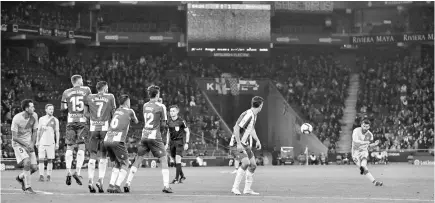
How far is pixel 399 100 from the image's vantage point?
59.1 meters

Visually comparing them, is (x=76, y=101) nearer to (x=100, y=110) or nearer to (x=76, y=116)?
(x=76, y=116)

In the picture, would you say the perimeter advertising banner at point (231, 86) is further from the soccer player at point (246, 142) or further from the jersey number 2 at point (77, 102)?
the soccer player at point (246, 142)

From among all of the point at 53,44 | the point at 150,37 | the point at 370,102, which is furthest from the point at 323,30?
the point at 53,44

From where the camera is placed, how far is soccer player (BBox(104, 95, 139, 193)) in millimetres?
19281

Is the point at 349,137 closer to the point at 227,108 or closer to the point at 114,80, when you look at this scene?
the point at 227,108

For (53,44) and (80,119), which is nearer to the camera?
(80,119)

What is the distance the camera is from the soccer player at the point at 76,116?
21.3m

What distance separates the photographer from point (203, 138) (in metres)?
52.7

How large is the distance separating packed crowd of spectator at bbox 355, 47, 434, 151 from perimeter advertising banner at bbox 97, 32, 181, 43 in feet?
48.4

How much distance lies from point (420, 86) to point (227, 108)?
14378 mm

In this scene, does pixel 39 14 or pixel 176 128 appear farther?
pixel 39 14

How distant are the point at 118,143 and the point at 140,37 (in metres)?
41.9

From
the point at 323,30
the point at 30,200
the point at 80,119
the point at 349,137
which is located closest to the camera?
the point at 30,200

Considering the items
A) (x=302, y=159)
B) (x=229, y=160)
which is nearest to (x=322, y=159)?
(x=302, y=159)
